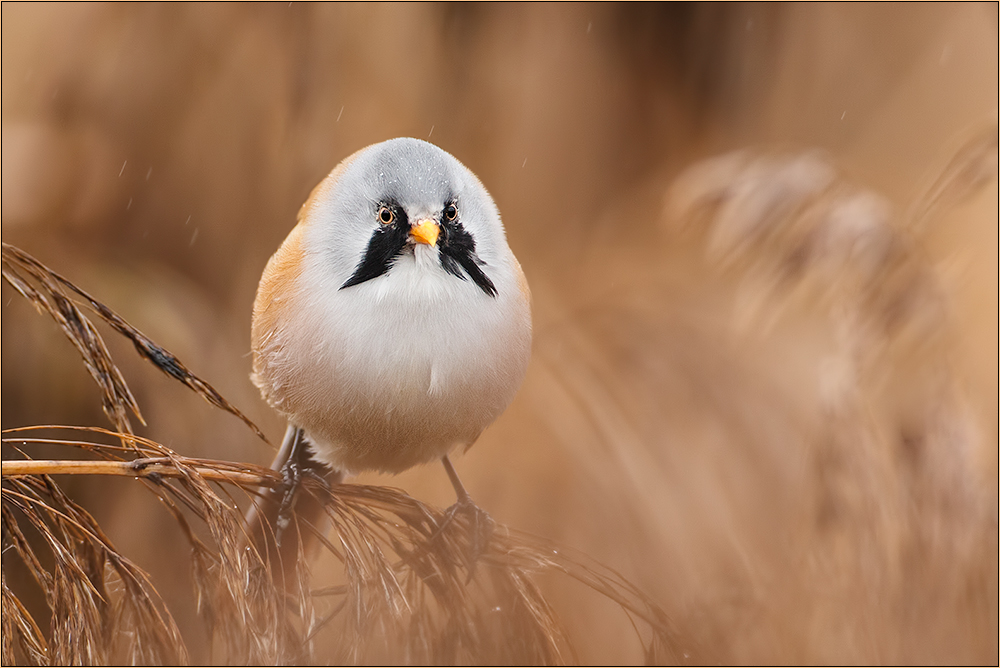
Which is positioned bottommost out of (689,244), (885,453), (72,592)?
(72,592)

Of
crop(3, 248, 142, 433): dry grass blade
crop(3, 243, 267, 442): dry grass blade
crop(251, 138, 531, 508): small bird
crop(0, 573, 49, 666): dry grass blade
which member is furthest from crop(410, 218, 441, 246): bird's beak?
crop(0, 573, 49, 666): dry grass blade

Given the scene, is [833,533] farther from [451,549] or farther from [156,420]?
[156,420]

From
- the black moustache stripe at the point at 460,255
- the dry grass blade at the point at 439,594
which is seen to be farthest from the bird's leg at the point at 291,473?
the black moustache stripe at the point at 460,255

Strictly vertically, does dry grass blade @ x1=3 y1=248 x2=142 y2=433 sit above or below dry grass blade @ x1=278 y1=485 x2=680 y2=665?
above

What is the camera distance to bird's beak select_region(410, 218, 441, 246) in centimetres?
136

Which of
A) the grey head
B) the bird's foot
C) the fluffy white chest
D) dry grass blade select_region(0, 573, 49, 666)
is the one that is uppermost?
the grey head

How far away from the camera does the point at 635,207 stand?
2.44 metres

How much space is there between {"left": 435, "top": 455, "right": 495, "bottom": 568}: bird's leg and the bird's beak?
50 cm

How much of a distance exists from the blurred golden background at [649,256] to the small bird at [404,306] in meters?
0.45

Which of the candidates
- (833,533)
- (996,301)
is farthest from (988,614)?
(996,301)

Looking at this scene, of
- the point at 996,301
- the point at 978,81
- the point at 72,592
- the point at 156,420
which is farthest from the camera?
the point at 978,81

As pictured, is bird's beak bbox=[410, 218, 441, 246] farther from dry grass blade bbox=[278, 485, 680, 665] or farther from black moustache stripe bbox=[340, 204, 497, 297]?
dry grass blade bbox=[278, 485, 680, 665]

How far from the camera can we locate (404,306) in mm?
1412

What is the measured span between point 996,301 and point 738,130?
888 millimetres
